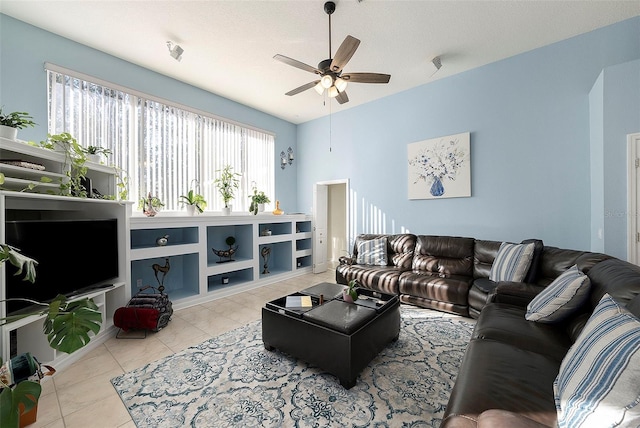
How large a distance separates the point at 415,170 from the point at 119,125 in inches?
170

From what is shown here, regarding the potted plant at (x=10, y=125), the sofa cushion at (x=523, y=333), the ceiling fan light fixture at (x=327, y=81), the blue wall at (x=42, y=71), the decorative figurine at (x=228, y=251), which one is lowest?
the sofa cushion at (x=523, y=333)

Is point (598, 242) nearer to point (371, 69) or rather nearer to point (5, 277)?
point (371, 69)

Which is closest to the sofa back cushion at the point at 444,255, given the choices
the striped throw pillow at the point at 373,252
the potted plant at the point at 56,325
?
the striped throw pillow at the point at 373,252

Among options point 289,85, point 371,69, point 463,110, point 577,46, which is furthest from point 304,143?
point 577,46

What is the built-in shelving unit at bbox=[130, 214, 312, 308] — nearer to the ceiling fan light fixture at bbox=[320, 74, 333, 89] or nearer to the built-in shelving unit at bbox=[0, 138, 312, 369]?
the built-in shelving unit at bbox=[0, 138, 312, 369]

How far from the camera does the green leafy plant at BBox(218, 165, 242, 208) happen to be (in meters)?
4.37

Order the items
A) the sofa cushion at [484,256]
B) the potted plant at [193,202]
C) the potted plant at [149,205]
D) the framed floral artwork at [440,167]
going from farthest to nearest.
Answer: the potted plant at [193,202], the framed floral artwork at [440,167], the potted plant at [149,205], the sofa cushion at [484,256]

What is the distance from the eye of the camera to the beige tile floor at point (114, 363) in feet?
5.32

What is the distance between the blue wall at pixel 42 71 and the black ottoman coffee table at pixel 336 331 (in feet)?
10.8

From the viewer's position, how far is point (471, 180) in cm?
377

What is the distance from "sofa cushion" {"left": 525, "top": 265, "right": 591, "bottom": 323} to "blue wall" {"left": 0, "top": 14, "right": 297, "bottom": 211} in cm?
490

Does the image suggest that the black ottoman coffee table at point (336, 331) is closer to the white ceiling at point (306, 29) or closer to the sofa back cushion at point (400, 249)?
the sofa back cushion at point (400, 249)

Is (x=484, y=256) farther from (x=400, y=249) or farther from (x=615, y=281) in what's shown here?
(x=615, y=281)

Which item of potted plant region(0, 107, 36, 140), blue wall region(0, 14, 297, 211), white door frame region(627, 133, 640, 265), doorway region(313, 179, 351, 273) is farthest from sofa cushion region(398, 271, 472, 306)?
blue wall region(0, 14, 297, 211)
